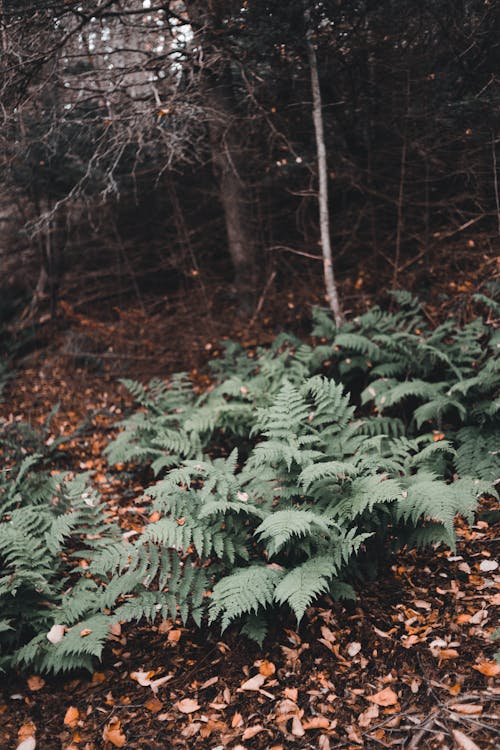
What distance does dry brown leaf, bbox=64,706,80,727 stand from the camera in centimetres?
294

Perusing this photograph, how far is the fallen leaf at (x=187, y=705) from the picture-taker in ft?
9.54

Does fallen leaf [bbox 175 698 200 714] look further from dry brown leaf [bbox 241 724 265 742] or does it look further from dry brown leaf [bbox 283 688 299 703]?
dry brown leaf [bbox 283 688 299 703]

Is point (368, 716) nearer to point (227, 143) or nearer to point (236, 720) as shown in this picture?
point (236, 720)

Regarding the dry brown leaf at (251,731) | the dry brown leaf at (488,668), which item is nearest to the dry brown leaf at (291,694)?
the dry brown leaf at (251,731)

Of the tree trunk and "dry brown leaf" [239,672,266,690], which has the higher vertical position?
the tree trunk

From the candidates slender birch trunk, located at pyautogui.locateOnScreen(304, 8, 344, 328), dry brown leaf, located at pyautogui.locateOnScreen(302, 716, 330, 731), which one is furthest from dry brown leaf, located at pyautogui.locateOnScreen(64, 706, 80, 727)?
slender birch trunk, located at pyautogui.locateOnScreen(304, 8, 344, 328)

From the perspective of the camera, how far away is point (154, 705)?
298 cm

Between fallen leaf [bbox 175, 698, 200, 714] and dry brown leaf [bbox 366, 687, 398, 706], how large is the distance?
0.99 metres

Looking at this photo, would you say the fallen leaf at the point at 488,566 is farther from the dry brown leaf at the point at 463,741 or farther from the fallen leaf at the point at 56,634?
the fallen leaf at the point at 56,634

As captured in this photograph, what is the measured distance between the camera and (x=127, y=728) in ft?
9.36

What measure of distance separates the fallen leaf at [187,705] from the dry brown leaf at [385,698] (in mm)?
994

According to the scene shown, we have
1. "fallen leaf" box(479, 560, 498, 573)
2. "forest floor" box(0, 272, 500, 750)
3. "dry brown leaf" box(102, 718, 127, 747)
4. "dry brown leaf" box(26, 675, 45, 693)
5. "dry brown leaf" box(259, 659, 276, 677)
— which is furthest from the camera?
"fallen leaf" box(479, 560, 498, 573)

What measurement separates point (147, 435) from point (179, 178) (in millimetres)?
5593

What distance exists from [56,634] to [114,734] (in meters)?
0.75
